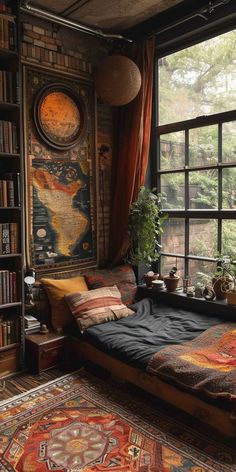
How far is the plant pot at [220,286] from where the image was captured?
3294 millimetres

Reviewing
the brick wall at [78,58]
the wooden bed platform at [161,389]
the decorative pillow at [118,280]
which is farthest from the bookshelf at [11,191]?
the decorative pillow at [118,280]

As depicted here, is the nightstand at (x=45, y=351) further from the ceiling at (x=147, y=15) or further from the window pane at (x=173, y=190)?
the ceiling at (x=147, y=15)

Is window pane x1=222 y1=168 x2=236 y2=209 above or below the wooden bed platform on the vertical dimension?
above

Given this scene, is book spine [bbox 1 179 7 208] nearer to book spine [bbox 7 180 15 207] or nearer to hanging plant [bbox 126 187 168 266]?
book spine [bbox 7 180 15 207]

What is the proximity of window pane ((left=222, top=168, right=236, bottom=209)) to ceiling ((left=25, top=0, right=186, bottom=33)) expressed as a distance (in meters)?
1.58

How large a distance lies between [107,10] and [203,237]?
225 centimetres

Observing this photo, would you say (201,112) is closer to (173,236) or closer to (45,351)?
(173,236)

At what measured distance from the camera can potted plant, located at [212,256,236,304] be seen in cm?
328

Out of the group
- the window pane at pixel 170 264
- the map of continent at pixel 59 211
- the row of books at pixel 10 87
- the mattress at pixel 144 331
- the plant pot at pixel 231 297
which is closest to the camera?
the mattress at pixel 144 331

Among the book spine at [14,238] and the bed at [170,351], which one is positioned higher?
the book spine at [14,238]

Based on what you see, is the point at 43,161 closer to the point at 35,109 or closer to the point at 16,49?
the point at 35,109

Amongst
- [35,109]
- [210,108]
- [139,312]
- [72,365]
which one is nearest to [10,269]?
[72,365]

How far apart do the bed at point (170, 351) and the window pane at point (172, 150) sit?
122 centimetres

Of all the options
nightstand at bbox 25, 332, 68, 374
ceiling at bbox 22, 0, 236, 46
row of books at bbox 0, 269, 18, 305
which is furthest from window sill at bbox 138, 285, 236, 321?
ceiling at bbox 22, 0, 236, 46
